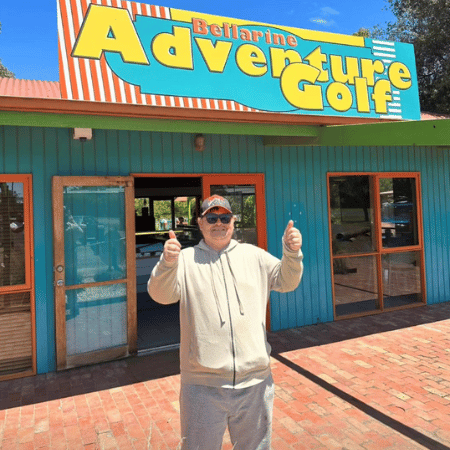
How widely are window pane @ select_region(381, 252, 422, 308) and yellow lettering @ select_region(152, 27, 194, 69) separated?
454 cm

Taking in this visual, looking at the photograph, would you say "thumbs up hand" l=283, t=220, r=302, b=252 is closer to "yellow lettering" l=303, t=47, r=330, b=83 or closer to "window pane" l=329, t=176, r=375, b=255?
"yellow lettering" l=303, t=47, r=330, b=83

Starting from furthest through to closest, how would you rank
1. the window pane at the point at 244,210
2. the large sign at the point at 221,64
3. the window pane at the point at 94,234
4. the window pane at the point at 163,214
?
the window pane at the point at 163,214 → the window pane at the point at 244,210 → the window pane at the point at 94,234 → the large sign at the point at 221,64

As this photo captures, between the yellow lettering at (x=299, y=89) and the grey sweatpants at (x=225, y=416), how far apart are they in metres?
4.02

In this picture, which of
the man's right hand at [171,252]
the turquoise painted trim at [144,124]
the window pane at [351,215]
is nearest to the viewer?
the man's right hand at [171,252]

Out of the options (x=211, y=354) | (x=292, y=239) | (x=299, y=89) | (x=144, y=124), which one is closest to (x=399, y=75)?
(x=299, y=89)

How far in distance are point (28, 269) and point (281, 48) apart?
4183mm

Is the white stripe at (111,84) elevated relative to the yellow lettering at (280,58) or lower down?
lower down

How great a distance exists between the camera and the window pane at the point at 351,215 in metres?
6.11

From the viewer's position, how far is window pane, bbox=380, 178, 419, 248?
6512 millimetres

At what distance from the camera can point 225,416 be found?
1.95 metres

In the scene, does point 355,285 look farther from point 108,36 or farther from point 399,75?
point 108,36

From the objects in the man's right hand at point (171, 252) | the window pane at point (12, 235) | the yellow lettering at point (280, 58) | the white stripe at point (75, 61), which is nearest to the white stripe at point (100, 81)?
the white stripe at point (75, 61)

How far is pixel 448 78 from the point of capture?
13.1 metres

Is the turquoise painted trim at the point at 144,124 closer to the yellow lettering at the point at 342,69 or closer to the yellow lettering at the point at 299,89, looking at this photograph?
the yellow lettering at the point at 299,89
